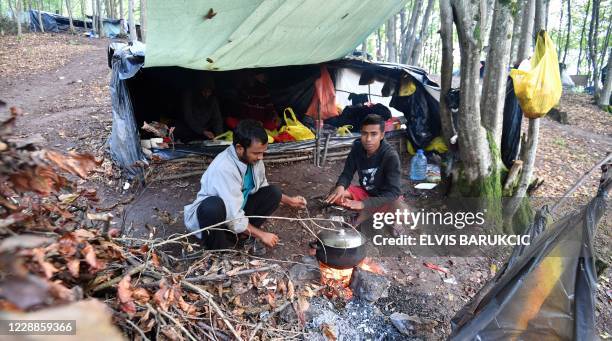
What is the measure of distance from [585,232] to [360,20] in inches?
163

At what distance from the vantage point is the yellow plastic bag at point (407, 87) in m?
7.03

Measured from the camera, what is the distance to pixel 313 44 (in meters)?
5.17

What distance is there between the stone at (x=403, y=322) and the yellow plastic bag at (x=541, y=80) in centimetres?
244

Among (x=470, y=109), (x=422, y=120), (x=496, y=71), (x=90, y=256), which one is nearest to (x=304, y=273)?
(x=90, y=256)

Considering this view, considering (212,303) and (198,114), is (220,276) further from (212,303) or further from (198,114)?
(198,114)

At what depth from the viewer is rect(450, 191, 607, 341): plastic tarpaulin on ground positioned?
1.99 m

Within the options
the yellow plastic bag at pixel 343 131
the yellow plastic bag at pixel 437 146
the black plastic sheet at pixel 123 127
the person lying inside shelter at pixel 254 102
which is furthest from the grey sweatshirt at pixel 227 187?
the yellow plastic bag at pixel 437 146

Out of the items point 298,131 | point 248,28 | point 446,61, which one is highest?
point 248,28

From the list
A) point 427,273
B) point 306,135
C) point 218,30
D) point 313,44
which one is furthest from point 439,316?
point 306,135

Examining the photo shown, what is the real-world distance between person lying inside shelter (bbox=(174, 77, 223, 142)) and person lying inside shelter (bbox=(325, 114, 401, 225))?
3.21 meters

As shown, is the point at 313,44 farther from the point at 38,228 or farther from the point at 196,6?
the point at 38,228

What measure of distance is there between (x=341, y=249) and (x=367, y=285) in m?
0.46

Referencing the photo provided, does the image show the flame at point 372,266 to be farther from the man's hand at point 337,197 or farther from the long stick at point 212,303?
the long stick at point 212,303

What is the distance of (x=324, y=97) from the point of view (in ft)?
24.4
